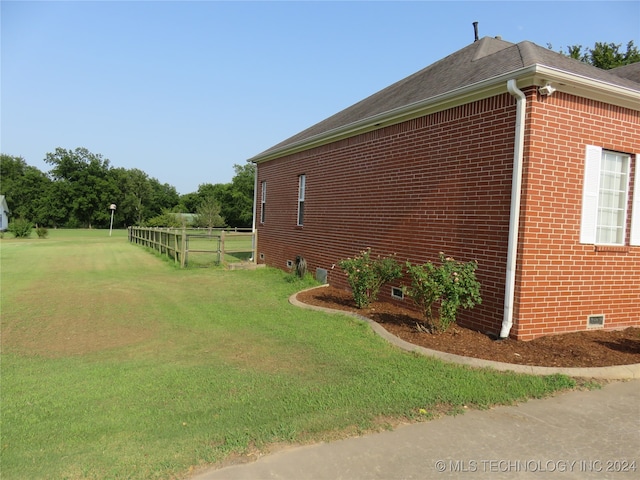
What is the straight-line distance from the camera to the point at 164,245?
19844 mm

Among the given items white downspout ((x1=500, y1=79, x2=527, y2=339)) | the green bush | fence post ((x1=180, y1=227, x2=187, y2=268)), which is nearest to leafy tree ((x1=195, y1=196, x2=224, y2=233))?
the green bush

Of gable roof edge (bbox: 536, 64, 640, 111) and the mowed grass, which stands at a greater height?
gable roof edge (bbox: 536, 64, 640, 111)

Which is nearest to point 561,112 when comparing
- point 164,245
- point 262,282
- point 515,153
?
point 515,153

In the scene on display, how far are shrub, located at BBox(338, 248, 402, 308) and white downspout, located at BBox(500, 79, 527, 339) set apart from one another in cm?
217

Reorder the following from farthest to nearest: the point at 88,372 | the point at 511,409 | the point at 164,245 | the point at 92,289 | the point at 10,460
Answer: the point at 164,245 → the point at 92,289 → the point at 88,372 → the point at 511,409 → the point at 10,460

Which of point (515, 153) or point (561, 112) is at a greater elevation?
point (561, 112)

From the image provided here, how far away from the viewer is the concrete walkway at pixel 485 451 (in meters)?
2.91

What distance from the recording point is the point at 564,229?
6.26 m

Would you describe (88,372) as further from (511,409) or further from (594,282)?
(594,282)

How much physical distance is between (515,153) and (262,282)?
7909mm

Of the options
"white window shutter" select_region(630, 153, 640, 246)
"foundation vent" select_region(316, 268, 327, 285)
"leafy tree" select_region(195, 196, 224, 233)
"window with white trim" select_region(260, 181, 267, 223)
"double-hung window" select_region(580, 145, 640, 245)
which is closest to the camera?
"double-hung window" select_region(580, 145, 640, 245)

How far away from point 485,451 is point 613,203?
5.41 meters

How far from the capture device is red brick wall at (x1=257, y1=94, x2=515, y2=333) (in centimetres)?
637

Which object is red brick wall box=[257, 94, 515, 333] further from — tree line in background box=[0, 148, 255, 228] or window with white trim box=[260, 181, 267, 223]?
tree line in background box=[0, 148, 255, 228]
